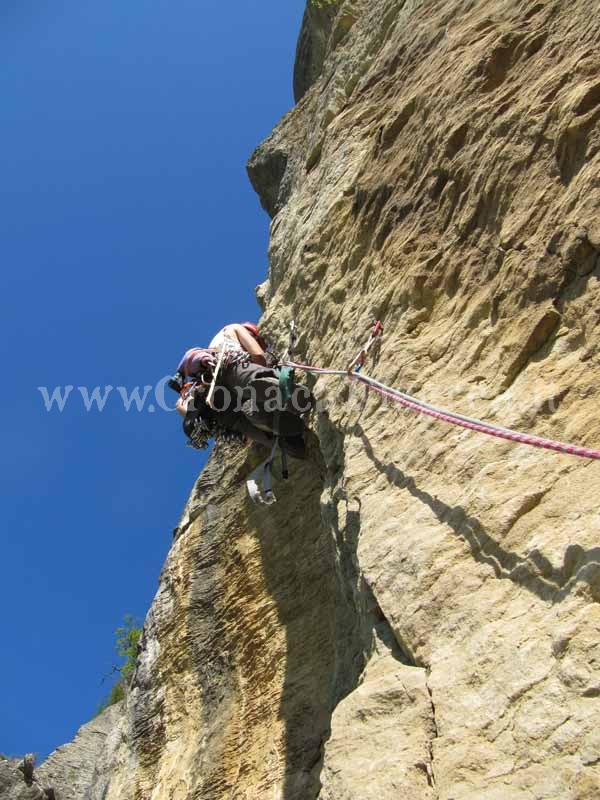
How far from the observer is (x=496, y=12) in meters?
6.38

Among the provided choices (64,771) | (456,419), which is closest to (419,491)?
(456,419)

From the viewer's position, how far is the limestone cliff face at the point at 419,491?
341cm

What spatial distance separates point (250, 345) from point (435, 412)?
12.9 ft

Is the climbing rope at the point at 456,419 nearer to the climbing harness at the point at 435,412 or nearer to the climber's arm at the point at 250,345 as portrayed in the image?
the climbing harness at the point at 435,412

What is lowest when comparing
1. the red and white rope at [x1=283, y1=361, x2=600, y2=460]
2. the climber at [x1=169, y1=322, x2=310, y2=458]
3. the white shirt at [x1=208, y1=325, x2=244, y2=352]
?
the red and white rope at [x1=283, y1=361, x2=600, y2=460]

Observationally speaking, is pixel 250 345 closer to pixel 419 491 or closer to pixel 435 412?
pixel 419 491

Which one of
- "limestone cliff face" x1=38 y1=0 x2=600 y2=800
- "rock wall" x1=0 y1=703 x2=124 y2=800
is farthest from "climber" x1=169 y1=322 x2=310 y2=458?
"rock wall" x1=0 y1=703 x2=124 y2=800

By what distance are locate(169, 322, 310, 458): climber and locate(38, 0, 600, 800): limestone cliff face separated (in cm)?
30

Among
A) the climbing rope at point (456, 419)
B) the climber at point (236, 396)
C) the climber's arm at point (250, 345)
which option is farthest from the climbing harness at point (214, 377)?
the climbing rope at point (456, 419)

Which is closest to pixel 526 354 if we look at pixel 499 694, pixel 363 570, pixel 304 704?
pixel 363 570

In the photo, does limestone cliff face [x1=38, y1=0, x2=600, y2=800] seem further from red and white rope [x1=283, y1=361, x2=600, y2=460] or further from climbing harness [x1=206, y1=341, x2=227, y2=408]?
climbing harness [x1=206, y1=341, x2=227, y2=408]

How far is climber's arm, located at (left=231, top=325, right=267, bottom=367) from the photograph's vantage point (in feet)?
25.8

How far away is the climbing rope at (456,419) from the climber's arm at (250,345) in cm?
48

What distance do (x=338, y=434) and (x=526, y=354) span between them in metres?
2.07
